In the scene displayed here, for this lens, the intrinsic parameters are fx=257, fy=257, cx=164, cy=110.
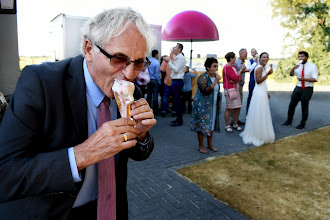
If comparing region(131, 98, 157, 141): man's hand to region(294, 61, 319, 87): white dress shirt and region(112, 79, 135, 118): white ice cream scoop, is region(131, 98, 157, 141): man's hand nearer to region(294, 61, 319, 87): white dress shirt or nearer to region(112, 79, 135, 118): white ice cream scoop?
region(112, 79, 135, 118): white ice cream scoop

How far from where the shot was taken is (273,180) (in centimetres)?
456

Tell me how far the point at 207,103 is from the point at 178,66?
2.76 meters

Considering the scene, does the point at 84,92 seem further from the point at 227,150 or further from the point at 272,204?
the point at 227,150

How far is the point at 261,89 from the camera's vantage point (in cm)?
672

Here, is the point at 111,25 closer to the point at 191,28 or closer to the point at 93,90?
the point at 93,90

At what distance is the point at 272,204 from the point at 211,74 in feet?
10.0

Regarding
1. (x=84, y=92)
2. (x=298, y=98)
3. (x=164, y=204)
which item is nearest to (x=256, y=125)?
(x=298, y=98)

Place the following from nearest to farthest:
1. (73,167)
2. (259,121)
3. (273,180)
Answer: (73,167), (273,180), (259,121)

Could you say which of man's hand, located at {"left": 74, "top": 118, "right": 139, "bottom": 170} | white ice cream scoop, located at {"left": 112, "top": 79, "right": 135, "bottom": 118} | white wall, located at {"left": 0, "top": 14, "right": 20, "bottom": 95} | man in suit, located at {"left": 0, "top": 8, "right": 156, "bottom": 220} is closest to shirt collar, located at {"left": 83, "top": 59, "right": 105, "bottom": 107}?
man in suit, located at {"left": 0, "top": 8, "right": 156, "bottom": 220}

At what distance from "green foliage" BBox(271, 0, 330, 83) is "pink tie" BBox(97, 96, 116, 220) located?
2310 centimetres

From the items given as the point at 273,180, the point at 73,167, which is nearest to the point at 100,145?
the point at 73,167

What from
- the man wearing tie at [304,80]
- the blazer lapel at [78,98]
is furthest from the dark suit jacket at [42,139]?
the man wearing tie at [304,80]

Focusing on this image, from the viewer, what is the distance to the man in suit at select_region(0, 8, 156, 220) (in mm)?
1097

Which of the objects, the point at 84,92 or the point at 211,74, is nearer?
the point at 84,92
